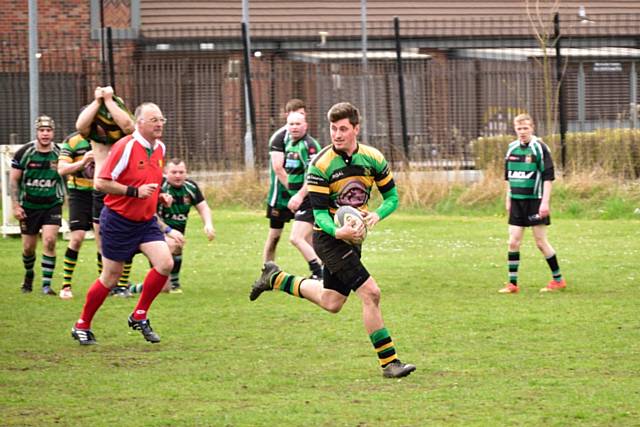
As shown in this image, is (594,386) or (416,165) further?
(416,165)

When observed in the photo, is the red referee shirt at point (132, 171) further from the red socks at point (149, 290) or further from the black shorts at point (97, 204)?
the black shorts at point (97, 204)

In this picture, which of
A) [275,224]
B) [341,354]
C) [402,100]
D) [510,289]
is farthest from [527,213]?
[402,100]

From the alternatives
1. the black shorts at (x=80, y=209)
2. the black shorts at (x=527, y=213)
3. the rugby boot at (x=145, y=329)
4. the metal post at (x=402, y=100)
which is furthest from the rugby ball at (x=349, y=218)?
the metal post at (x=402, y=100)

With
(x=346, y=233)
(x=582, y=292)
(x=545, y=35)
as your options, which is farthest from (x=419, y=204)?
(x=346, y=233)

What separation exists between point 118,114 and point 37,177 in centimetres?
317

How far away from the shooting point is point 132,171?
10258mm

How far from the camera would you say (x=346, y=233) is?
8312 millimetres

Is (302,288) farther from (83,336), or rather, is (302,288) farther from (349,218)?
(83,336)

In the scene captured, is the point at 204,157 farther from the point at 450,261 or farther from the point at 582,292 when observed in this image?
the point at 582,292

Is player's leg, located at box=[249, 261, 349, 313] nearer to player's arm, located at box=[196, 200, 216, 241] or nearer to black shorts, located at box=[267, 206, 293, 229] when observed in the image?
player's arm, located at box=[196, 200, 216, 241]

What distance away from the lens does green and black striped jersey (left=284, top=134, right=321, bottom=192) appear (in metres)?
13.7

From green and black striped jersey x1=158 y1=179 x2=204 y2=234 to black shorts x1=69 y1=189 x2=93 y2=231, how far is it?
78 cm

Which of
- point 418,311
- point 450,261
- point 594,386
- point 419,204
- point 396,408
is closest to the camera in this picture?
point 396,408

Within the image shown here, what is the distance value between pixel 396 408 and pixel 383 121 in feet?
64.1
